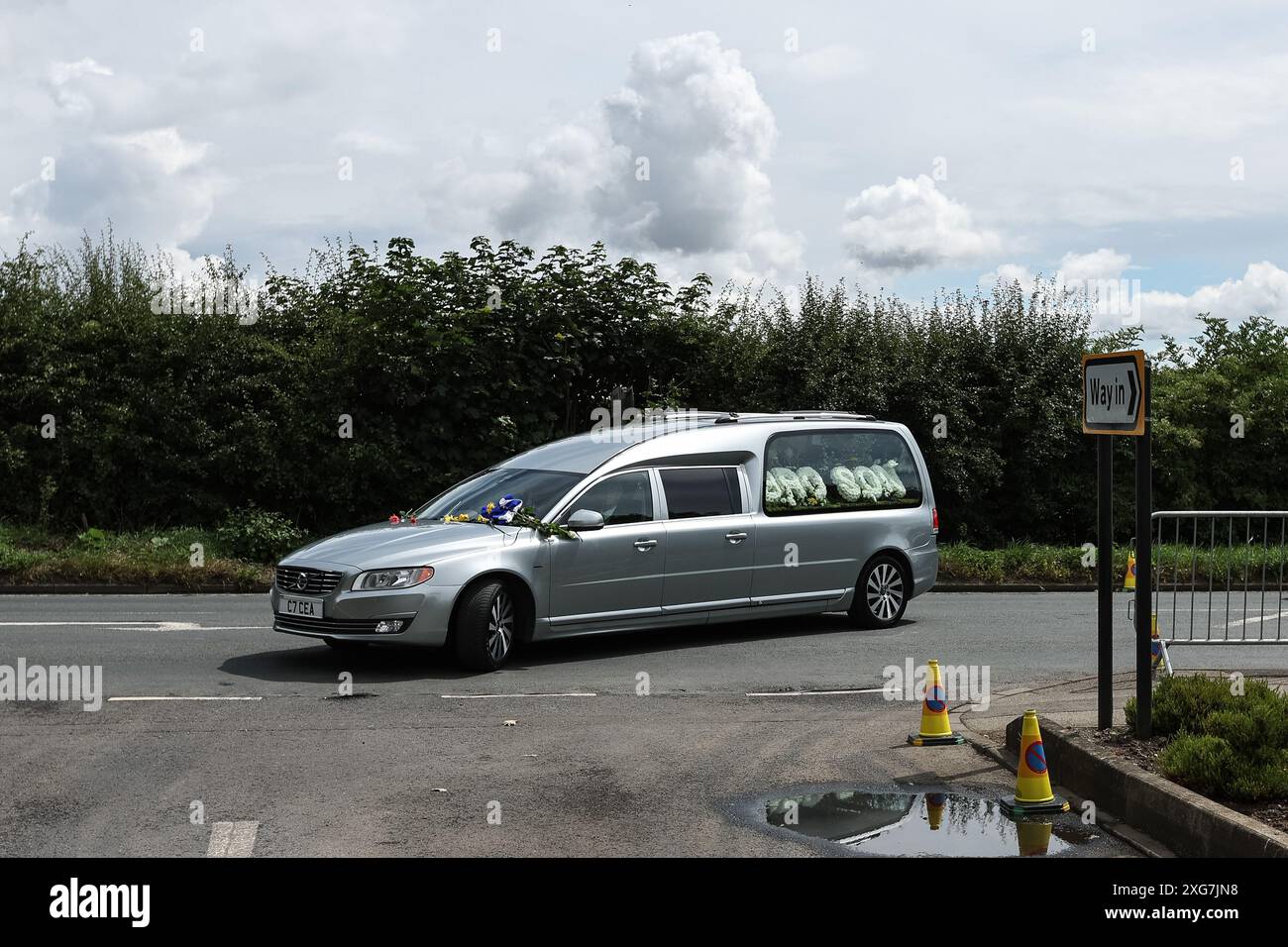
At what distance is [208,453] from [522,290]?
4705mm

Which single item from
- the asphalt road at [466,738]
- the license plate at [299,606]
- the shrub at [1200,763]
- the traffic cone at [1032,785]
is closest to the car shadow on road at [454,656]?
the asphalt road at [466,738]

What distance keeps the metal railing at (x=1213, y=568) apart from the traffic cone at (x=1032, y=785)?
356 cm

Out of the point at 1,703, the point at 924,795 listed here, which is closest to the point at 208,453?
the point at 1,703

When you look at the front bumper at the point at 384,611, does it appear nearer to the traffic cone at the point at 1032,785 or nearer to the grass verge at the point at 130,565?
the traffic cone at the point at 1032,785

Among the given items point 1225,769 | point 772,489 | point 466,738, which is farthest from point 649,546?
point 1225,769

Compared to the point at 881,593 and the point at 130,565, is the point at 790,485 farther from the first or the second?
the point at 130,565

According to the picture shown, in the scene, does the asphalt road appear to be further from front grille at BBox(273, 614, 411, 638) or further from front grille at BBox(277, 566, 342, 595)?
front grille at BBox(277, 566, 342, 595)

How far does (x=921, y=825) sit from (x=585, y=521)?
5234mm

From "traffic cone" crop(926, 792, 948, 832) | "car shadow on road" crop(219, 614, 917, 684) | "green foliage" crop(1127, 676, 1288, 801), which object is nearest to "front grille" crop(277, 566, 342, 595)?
"car shadow on road" crop(219, 614, 917, 684)

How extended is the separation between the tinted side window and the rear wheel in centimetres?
108

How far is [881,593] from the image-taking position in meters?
13.7

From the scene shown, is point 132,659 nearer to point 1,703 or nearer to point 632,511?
point 1,703

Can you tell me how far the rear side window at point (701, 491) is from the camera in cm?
1225

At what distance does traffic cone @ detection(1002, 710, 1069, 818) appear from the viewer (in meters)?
6.82
